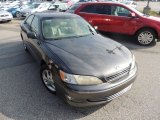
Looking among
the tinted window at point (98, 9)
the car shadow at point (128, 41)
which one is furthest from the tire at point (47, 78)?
the tinted window at point (98, 9)

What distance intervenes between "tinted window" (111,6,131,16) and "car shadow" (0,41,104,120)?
166 inches

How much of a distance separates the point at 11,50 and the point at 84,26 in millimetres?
3333

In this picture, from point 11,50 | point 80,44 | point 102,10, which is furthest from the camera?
point 102,10

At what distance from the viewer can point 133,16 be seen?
7.25 m

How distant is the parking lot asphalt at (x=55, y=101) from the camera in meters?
3.18

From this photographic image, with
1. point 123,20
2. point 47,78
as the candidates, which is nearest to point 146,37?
point 123,20

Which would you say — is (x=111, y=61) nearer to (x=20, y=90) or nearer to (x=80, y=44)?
(x=80, y=44)

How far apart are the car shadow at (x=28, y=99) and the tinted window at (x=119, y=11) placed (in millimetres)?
4228

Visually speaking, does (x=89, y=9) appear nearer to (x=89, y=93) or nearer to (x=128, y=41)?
(x=128, y=41)

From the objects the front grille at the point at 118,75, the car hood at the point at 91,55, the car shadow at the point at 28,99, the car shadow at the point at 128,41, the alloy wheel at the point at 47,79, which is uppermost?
the car hood at the point at 91,55

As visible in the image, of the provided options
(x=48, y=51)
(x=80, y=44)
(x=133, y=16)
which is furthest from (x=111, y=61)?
(x=133, y=16)

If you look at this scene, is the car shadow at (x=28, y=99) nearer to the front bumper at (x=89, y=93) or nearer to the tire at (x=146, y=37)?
the front bumper at (x=89, y=93)

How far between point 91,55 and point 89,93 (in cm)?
84

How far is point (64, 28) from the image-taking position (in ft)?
14.5
